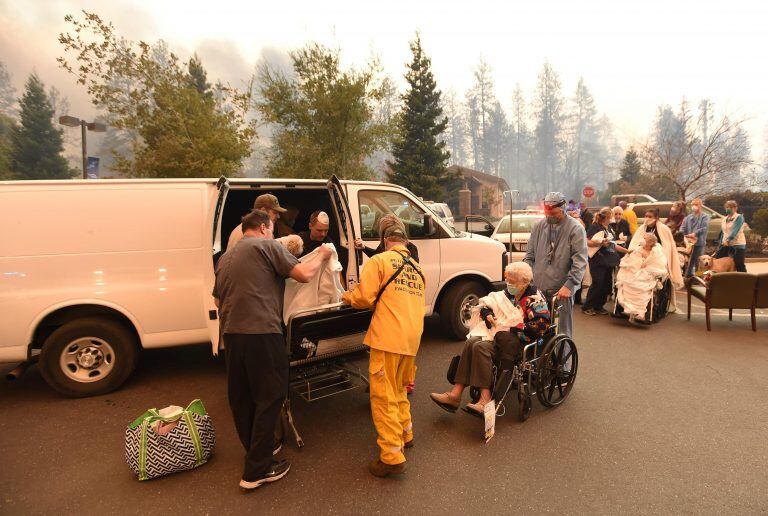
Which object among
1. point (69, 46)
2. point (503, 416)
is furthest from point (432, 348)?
point (69, 46)

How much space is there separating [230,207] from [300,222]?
1046mm

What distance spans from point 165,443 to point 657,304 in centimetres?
742

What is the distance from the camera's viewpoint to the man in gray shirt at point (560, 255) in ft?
14.0

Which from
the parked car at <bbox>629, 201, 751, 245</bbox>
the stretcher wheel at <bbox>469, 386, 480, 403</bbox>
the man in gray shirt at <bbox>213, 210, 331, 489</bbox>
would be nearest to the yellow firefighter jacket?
the man in gray shirt at <bbox>213, 210, 331, 489</bbox>

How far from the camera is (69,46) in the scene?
12.8 m

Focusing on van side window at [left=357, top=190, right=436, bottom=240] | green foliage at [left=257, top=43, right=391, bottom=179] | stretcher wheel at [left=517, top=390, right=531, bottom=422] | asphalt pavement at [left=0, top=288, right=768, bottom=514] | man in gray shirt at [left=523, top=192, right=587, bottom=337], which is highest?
green foliage at [left=257, top=43, right=391, bottom=179]

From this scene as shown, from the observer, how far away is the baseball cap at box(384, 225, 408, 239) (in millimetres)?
3176

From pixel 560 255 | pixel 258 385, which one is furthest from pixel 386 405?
pixel 560 255

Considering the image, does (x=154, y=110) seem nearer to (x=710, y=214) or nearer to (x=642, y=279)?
(x=642, y=279)

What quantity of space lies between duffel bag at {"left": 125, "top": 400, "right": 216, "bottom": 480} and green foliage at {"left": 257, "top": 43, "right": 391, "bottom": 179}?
704 inches

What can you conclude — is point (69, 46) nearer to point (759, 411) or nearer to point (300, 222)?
point (300, 222)

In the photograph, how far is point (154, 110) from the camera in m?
13.8

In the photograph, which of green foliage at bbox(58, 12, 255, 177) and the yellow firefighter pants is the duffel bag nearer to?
the yellow firefighter pants

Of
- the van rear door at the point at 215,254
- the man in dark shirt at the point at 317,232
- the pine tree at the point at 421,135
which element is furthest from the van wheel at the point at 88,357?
the pine tree at the point at 421,135
